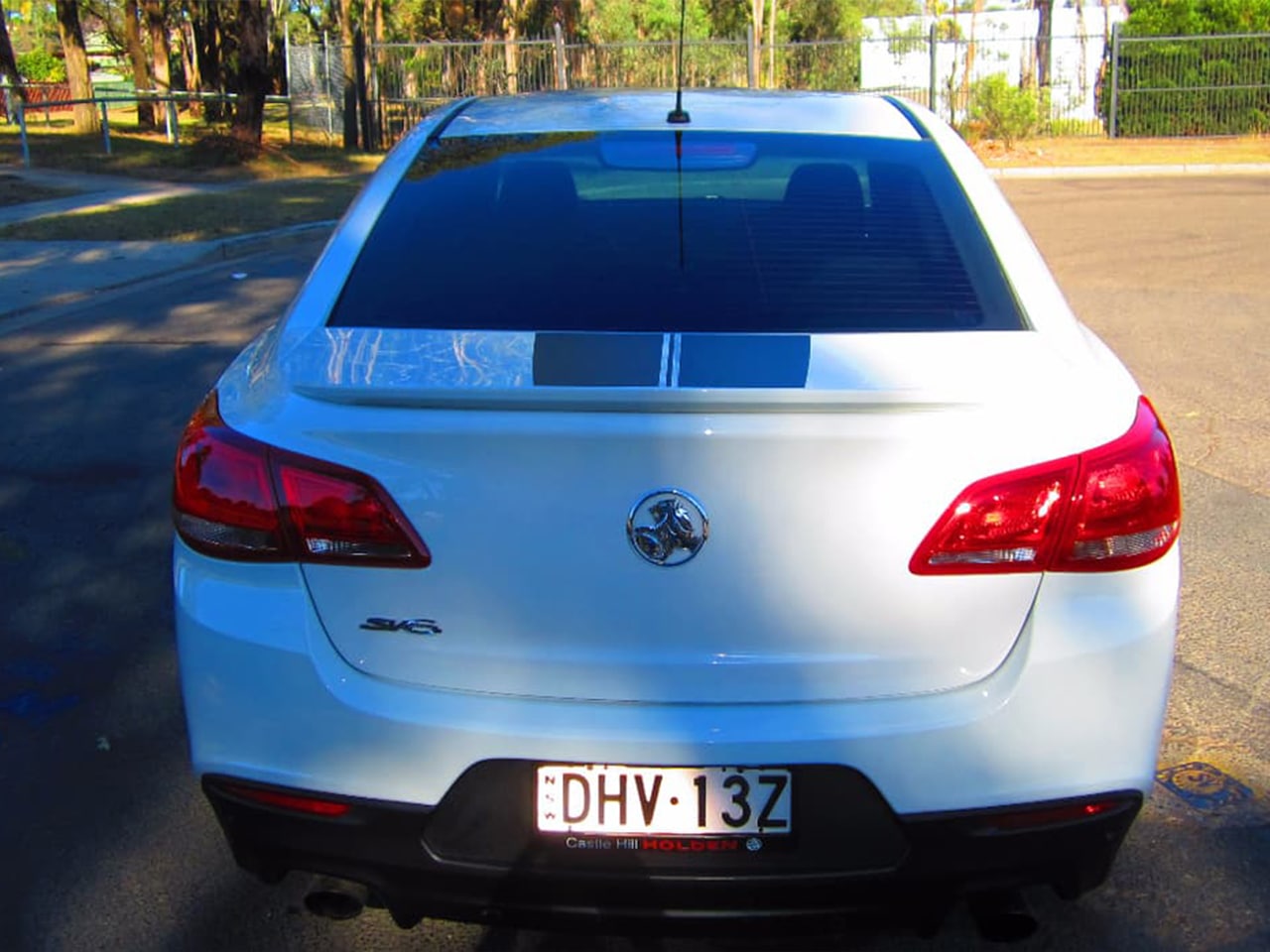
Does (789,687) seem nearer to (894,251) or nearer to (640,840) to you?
(640,840)

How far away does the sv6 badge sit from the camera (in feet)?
7.75

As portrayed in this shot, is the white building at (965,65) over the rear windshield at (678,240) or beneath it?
over

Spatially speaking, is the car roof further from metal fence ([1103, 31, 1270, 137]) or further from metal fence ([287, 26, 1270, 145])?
metal fence ([1103, 31, 1270, 137])

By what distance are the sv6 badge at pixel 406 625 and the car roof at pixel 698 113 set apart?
5.22 ft

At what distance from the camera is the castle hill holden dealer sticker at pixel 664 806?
2.34 m

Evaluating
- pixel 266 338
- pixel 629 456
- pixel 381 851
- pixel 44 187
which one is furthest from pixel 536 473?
pixel 44 187

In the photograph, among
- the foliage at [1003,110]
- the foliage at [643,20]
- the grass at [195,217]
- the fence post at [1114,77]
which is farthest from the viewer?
the foliage at [643,20]

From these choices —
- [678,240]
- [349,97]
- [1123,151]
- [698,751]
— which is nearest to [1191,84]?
[1123,151]

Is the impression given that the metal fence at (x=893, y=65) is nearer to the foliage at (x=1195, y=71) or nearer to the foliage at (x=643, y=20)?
the foliage at (x=1195, y=71)

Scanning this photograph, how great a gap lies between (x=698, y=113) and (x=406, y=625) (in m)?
1.80

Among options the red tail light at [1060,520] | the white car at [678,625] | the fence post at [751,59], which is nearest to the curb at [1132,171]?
the fence post at [751,59]

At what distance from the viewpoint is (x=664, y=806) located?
2.36 m

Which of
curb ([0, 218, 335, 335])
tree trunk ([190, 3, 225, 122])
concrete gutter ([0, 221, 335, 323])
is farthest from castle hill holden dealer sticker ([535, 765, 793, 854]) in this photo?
tree trunk ([190, 3, 225, 122])

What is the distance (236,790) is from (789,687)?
3.32 feet
